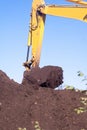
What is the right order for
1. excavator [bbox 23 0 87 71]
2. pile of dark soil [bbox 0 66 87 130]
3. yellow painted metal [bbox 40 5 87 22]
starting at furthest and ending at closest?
excavator [bbox 23 0 87 71], yellow painted metal [bbox 40 5 87 22], pile of dark soil [bbox 0 66 87 130]

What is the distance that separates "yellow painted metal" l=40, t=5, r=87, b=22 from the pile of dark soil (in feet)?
7.50

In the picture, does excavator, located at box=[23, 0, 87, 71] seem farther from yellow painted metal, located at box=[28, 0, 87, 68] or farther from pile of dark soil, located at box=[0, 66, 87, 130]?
pile of dark soil, located at box=[0, 66, 87, 130]

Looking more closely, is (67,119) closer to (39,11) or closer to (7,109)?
(7,109)

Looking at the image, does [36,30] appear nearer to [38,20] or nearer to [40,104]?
[38,20]

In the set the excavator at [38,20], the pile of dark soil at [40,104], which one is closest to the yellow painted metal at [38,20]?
the excavator at [38,20]

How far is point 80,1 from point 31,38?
2.86m

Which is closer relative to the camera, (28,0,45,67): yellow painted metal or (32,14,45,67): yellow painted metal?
(32,14,45,67): yellow painted metal

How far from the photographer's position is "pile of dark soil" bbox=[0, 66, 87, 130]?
13.9 m

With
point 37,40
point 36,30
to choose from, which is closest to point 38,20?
point 36,30

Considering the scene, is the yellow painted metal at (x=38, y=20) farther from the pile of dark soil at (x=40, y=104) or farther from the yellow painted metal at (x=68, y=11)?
the pile of dark soil at (x=40, y=104)

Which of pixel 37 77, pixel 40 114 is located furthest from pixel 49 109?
pixel 37 77

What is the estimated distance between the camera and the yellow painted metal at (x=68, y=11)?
16.4 metres

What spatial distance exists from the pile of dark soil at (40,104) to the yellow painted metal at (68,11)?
2.28 m

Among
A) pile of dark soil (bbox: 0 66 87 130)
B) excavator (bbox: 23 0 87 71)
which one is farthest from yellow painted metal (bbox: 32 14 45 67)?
pile of dark soil (bbox: 0 66 87 130)
